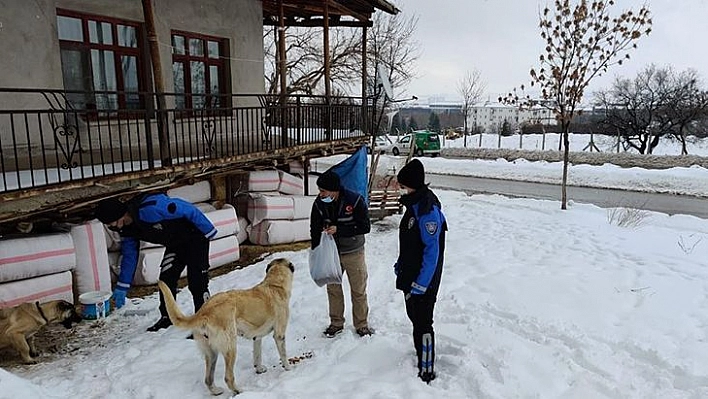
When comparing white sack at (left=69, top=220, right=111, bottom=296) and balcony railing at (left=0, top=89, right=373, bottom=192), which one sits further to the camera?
white sack at (left=69, top=220, right=111, bottom=296)

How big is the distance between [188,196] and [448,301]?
15.3 ft

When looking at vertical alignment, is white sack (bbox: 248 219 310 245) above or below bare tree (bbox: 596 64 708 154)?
below

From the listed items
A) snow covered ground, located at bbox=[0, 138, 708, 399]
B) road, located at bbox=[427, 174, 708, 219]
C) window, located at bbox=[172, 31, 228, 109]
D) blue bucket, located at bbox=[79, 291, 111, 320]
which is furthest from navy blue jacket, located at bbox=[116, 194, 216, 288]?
road, located at bbox=[427, 174, 708, 219]

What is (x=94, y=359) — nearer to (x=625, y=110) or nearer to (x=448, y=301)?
(x=448, y=301)

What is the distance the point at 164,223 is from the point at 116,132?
408 centimetres

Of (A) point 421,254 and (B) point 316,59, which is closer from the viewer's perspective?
(A) point 421,254

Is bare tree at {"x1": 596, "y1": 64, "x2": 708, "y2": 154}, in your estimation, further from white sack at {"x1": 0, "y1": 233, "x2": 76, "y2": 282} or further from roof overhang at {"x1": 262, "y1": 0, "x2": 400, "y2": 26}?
white sack at {"x1": 0, "y1": 233, "x2": 76, "y2": 282}

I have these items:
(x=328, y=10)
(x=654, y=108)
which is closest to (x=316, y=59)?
(x=328, y=10)

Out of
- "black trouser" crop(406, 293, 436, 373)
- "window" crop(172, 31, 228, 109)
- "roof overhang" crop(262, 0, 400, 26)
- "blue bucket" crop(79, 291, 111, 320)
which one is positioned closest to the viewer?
"black trouser" crop(406, 293, 436, 373)

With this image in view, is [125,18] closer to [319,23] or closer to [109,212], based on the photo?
[109,212]

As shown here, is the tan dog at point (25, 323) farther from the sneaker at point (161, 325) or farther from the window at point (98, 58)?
the window at point (98, 58)

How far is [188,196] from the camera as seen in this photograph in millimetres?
7926

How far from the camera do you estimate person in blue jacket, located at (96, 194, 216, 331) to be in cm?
462

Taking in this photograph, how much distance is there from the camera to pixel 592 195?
58.0 feet
